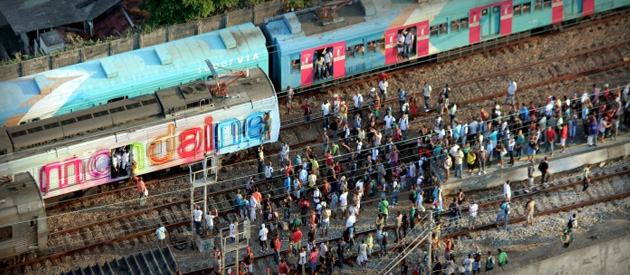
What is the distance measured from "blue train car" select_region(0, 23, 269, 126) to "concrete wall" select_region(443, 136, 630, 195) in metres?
10.6

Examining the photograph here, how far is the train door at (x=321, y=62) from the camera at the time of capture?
6625 cm

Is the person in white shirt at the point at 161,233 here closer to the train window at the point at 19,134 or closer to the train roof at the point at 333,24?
the train window at the point at 19,134

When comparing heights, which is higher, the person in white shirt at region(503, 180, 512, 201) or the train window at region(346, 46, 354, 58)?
the train window at region(346, 46, 354, 58)

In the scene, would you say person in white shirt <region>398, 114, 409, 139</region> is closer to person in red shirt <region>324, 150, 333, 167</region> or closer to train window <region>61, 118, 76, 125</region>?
person in red shirt <region>324, 150, 333, 167</region>

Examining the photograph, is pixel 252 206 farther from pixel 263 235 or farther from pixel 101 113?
pixel 101 113

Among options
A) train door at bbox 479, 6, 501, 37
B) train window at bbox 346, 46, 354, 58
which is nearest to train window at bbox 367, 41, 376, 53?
train window at bbox 346, 46, 354, 58

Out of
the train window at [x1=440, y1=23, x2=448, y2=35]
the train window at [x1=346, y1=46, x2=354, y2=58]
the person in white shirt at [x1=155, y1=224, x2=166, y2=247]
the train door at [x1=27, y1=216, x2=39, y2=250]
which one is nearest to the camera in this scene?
the train door at [x1=27, y1=216, x2=39, y2=250]

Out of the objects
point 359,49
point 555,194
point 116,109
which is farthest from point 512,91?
point 116,109

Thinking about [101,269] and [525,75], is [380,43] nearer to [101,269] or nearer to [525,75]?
[525,75]

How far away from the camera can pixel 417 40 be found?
68188 mm

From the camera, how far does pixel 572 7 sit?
7088 centimetres

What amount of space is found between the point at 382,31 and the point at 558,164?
1032 centimetres

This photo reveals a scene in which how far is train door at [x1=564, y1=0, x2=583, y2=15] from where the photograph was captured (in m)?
70.8

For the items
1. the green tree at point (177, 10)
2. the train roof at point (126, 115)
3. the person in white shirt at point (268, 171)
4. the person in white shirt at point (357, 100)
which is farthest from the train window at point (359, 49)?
the person in white shirt at point (268, 171)
